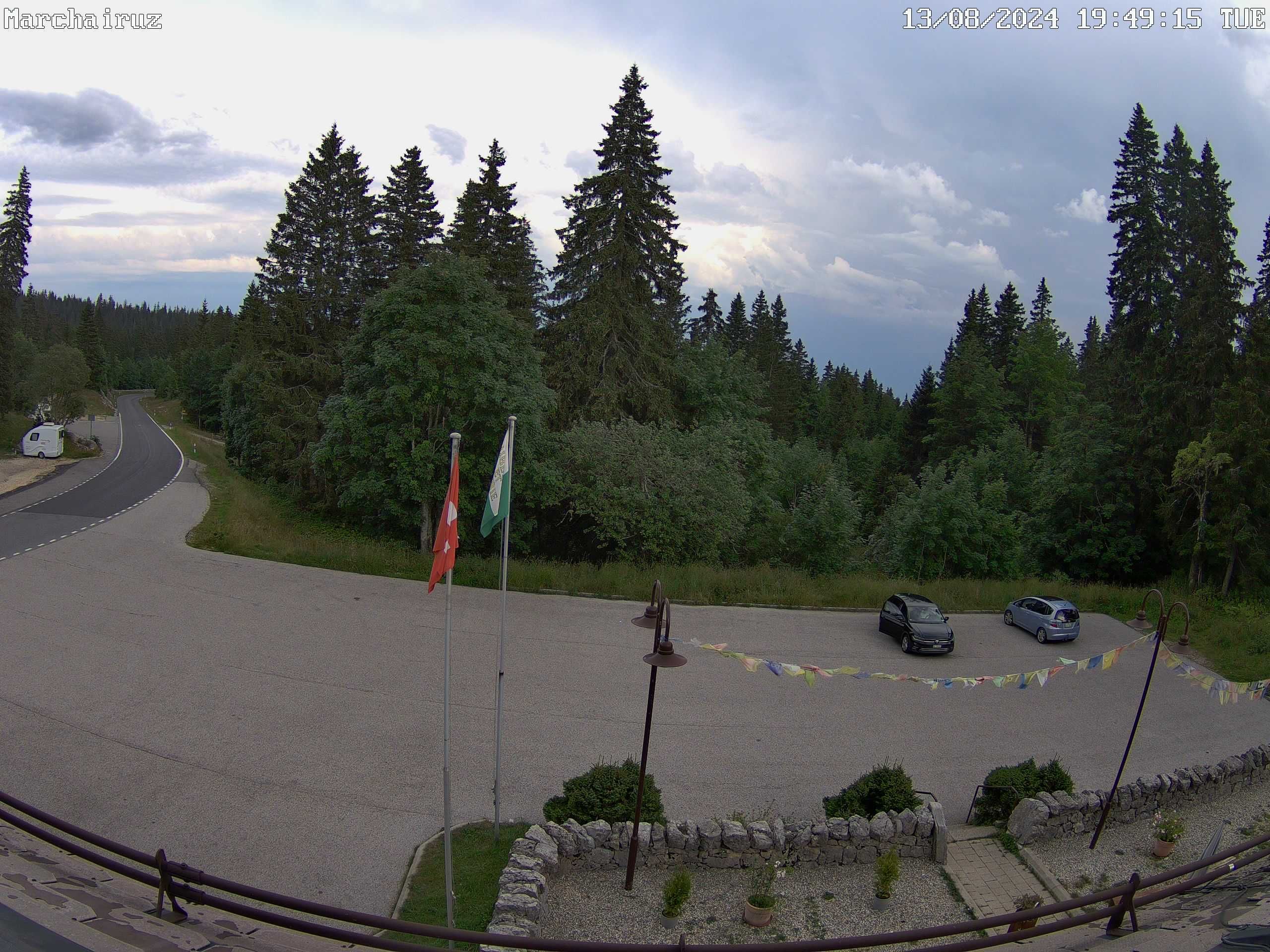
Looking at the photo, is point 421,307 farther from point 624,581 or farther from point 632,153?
point 632,153

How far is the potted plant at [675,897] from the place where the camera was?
8.79 m

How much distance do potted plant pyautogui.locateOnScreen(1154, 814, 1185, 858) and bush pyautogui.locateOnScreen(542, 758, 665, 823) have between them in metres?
7.16

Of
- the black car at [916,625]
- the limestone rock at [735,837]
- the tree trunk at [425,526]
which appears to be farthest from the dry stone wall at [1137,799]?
the tree trunk at [425,526]

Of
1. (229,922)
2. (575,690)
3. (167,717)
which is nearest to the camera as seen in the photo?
(229,922)

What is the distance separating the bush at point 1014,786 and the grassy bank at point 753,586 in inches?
454

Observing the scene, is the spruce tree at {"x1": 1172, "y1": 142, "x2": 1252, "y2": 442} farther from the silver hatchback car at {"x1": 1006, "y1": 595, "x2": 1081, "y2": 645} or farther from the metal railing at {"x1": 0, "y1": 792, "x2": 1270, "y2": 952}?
the metal railing at {"x1": 0, "y1": 792, "x2": 1270, "y2": 952}

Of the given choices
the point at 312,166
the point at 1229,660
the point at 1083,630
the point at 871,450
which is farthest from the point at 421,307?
the point at 871,450

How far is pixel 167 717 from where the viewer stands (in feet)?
45.9

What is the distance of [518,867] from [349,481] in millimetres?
23049

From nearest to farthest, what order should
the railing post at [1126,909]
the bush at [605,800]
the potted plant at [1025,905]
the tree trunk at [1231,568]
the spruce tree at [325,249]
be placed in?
the railing post at [1126,909] < the potted plant at [1025,905] < the bush at [605,800] < the tree trunk at [1231,568] < the spruce tree at [325,249]

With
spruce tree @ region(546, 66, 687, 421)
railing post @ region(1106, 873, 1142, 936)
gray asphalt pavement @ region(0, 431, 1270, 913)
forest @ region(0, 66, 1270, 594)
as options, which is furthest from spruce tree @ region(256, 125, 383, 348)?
railing post @ region(1106, 873, 1142, 936)

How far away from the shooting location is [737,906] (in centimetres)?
935

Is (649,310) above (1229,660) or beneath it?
above

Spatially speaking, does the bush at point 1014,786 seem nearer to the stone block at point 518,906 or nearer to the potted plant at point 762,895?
the potted plant at point 762,895
